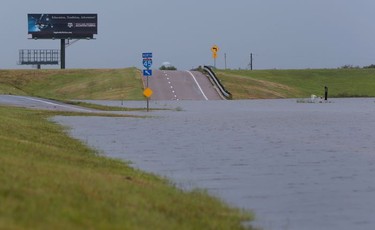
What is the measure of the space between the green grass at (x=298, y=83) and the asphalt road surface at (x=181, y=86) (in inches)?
96.8

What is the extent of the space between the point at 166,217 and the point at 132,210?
1.51ft

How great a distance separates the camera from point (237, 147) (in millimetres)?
22250

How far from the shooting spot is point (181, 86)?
71.8 meters

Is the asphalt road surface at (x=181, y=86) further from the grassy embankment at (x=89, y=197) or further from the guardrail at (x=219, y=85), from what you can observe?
the grassy embankment at (x=89, y=197)

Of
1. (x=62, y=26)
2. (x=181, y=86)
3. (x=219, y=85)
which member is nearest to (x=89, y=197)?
(x=181, y=86)

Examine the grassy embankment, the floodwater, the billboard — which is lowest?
the floodwater

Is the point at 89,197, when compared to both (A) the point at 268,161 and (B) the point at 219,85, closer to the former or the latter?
(A) the point at 268,161

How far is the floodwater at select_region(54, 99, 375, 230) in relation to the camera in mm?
11844

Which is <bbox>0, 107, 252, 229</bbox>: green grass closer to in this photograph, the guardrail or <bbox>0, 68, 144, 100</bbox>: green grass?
<bbox>0, 68, 144, 100</bbox>: green grass

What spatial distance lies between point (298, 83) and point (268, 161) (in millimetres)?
71589

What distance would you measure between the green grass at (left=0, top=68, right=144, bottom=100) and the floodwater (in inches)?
1382

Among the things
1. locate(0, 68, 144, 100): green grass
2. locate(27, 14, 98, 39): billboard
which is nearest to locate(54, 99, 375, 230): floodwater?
locate(0, 68, 144, 100): green grass

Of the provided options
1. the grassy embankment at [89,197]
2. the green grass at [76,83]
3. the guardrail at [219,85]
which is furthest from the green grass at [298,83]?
the grassy embankment at [89,197]

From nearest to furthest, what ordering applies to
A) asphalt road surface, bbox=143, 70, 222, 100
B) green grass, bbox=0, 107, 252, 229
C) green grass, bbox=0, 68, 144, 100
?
green grass, bbox=0, 107, 252, 229, asphalt road surface, bbox=143, 70, 222, 100, green grass, bbox=0, 68, 144, 100
